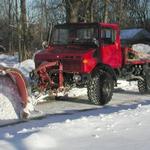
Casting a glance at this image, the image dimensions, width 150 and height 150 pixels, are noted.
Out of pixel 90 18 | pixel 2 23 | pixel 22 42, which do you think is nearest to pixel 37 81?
pixel 90 18

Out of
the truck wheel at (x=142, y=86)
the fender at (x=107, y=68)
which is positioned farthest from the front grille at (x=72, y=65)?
the truck wheel at (x=142, y=86)

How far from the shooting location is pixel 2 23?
57219 mm

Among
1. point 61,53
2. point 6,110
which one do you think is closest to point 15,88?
point 6,110

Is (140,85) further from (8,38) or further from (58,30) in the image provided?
(8,38)

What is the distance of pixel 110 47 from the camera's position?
14195mm

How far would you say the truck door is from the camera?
Result: 13.9 metres

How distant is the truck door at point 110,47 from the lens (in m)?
13.9

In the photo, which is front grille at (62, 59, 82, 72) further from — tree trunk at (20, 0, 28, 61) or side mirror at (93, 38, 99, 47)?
tree trunk at (20, 0, 28, 61)

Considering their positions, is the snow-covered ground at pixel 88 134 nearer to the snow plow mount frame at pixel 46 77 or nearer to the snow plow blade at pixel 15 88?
the snow plow blade at pixel 15 88

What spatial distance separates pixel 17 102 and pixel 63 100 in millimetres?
3521

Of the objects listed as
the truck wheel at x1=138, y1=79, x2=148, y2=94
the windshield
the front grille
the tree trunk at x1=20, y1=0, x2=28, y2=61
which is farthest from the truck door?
the tree trunk at x1=20, y1=0, x2=28, y2=61

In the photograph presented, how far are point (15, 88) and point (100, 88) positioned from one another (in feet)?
9.47

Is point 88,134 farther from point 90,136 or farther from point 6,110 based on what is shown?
point 6,110

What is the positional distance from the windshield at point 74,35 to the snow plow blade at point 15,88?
302 cm
